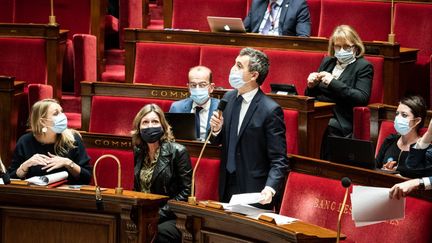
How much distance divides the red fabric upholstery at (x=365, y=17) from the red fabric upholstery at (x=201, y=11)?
0.30 m

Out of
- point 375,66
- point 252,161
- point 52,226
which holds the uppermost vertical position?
point 375,66

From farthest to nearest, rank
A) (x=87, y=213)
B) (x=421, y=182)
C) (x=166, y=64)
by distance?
(x=166, y=64)
(x=87, y=213)
(x=421, y=182)

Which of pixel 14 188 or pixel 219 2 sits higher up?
pixel 219 2

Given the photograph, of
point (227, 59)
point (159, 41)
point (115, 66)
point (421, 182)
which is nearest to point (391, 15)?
point (227, 59)

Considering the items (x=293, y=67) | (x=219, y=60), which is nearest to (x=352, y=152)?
(x=293, y=67)

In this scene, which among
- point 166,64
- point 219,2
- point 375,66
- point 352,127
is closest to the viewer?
point 352,127

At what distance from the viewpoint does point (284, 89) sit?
86.4 inches

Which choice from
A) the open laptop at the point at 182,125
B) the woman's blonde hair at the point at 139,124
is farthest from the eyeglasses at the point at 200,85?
the woman's blonde hair at the point at 139,124

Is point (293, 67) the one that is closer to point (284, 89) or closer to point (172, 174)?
point (284, 89)

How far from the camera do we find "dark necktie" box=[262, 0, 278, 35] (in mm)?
2639

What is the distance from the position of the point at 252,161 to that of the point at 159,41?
906 mm

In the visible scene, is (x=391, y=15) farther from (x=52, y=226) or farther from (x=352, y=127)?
(x=52, y=226)

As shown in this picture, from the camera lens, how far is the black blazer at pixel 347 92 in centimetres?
222

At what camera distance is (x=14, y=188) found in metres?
1.76
